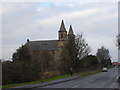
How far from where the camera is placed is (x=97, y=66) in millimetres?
94938

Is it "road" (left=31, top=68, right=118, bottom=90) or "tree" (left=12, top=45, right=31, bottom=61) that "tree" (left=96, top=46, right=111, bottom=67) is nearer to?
"tree" (left=12, top=45, right=31, bottom=61)

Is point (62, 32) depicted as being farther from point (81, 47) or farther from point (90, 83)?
point (90, 83)

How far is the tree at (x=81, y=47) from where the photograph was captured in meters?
65.1

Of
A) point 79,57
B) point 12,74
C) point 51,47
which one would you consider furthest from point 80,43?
point 51,47

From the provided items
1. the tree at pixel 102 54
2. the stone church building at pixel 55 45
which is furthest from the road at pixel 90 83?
the tree at pixel 102 54

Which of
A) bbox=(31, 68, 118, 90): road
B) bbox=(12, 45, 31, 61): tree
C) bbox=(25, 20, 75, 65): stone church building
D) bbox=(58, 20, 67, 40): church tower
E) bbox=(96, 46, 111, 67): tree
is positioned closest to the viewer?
bbox=(31, 68, 118, 90): road

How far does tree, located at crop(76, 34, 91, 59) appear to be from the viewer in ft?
214

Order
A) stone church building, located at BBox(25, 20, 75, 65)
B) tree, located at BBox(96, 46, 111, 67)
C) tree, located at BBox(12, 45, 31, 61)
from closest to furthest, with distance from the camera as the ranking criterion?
tree, located at BBox(12, 45, 31, 61)
stone church building, located at BBox(25, 20, 75, 65)
tree, located at BBox(96, 46, 111, 67)

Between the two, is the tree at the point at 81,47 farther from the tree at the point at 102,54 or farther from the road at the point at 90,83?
the tree at the point at 102,54

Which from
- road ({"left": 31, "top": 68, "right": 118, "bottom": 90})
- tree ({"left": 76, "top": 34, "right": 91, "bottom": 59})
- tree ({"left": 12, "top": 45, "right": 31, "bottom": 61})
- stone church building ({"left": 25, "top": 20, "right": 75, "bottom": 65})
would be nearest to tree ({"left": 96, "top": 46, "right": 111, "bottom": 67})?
stone church building ({"left": 25, "top": 20, "right": 75, "bottom": 65})

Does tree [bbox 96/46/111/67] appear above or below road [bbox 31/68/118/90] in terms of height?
above

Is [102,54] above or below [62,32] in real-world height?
below

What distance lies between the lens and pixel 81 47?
214 feet

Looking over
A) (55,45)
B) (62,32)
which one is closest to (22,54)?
(62,32)
